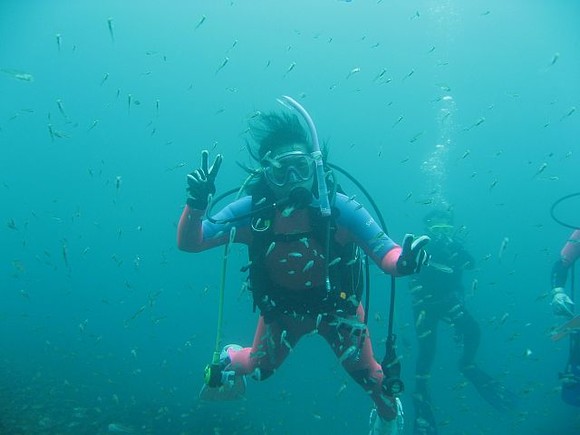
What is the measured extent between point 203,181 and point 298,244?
131 cm

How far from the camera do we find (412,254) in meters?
3.46

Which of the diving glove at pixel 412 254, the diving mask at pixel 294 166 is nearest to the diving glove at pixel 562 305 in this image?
the diving glove at pixel 412 254

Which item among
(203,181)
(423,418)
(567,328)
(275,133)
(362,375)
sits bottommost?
(423,418)

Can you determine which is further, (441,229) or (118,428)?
(441,229)

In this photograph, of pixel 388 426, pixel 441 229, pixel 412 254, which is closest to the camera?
pixel 412 254

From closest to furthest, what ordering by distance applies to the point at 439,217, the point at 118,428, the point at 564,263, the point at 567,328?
1. the point at 567,328
2. the point at 564,263
3. the point at 118,428
4. the point at 439,217

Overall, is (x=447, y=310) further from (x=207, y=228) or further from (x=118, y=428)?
(x=118, y=428)

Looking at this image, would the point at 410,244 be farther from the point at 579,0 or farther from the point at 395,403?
the point at 579,0

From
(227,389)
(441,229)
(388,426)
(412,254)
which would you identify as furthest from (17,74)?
(441,229)

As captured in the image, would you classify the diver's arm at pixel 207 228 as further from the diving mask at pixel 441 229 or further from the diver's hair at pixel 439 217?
the diver's hair at pixel 439 217

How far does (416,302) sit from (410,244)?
6702 millimetres

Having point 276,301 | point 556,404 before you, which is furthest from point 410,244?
point 556,404

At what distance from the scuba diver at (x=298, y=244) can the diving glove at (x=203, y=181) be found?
0.03 ft

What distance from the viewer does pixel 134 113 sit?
296 feet
